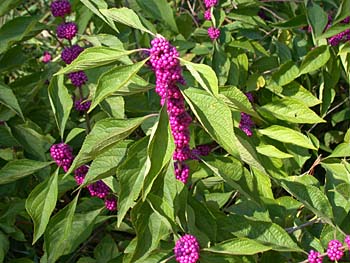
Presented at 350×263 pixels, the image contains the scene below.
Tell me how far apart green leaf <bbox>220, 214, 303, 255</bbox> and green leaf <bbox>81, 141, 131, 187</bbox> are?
1.04 feet

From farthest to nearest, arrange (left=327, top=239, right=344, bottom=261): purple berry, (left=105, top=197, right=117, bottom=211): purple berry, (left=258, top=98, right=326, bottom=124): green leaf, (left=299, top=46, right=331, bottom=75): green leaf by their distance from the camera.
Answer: (left=299, top=46, right=331, bottom=75): green leaf
(left=258, top=98, right=326, bottom=124): green leaf
(left=105, top=197, right=117, bottom=211): purple berry
(left=327, top=239, right=344, bottom=261): purple berry

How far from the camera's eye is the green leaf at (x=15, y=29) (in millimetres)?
1781

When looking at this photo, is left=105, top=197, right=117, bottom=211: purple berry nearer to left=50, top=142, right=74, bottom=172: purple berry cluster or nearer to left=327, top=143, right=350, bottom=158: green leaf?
left=50, top=142, right=74, bottom=172: purple berry cluster

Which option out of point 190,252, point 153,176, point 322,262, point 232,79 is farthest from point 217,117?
point 232,79

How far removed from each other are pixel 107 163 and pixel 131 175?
0.11 m

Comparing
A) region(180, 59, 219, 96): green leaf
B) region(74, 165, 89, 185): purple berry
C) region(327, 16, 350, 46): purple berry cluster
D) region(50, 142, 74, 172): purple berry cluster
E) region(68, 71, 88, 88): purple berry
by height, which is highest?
region(180, 59, 219, 96): green leaf

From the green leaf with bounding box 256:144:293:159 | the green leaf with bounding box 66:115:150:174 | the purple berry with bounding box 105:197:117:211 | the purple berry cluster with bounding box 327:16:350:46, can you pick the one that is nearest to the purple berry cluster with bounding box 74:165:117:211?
the purple berry with bounding box 105:197:117:211

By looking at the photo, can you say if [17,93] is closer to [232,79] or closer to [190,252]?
[232,79]

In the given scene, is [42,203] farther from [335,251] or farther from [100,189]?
[335,251]

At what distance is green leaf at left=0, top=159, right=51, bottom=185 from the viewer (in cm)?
157

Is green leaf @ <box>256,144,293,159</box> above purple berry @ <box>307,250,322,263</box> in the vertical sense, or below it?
above

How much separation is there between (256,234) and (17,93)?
0.99 meters

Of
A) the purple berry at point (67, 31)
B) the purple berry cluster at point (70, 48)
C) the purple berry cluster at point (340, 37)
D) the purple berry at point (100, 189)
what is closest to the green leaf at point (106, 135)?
the purple berry at point (100, 189)

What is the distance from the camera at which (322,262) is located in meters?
1.47
